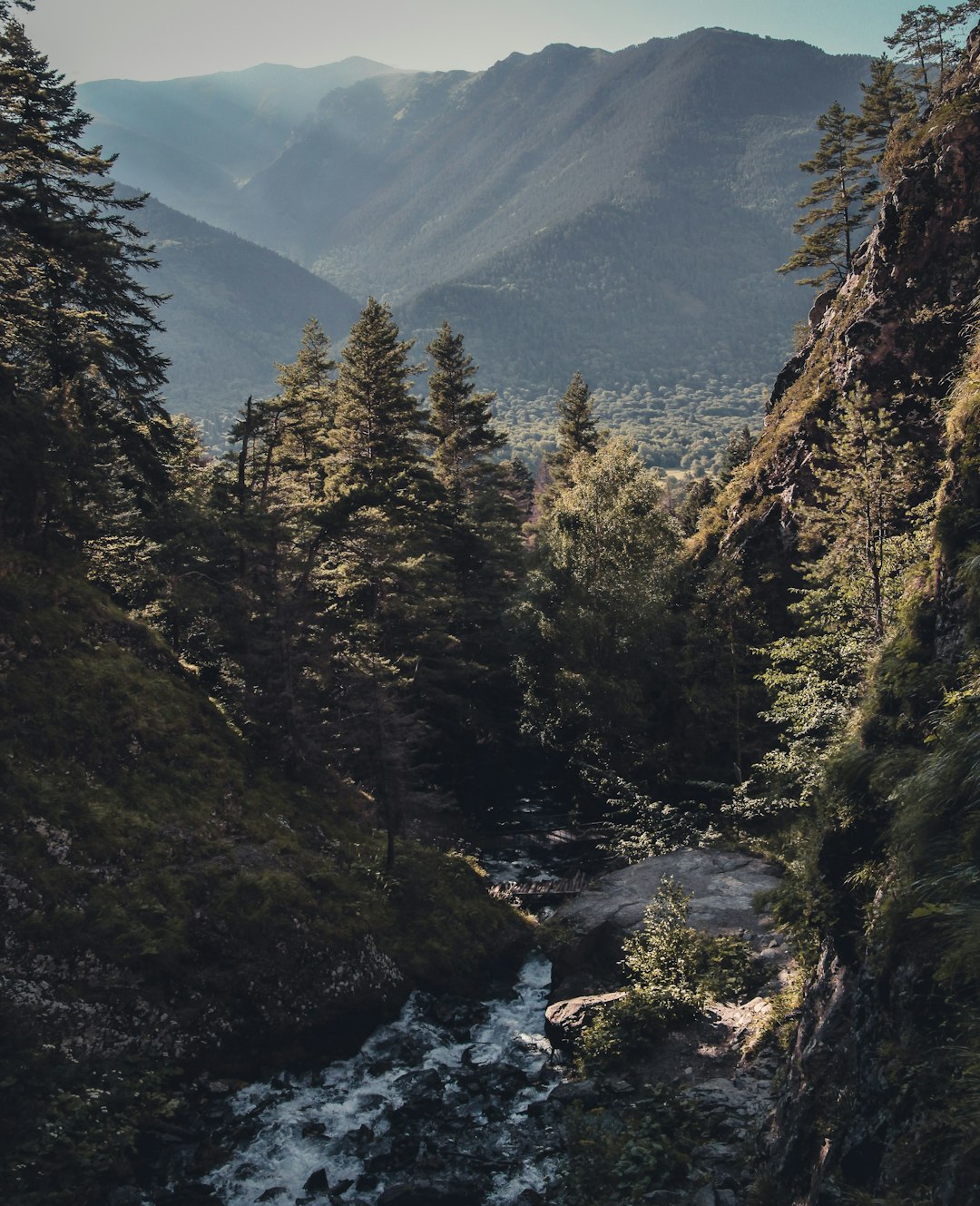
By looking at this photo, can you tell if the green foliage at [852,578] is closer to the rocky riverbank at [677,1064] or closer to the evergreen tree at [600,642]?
the rocky riverbank at [677,1064]

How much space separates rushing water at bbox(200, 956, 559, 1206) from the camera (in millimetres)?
15125

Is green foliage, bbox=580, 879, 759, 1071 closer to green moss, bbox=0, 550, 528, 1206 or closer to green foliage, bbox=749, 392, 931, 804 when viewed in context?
green foliage, bbox=749, 392, 931, 804

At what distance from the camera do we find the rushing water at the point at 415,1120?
15.1m

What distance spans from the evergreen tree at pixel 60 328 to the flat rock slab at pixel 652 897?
18.6 metres

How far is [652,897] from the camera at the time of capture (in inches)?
931

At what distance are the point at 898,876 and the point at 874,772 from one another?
1.48 m

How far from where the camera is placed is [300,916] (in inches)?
811

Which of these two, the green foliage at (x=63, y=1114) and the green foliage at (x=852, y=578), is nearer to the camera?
the green foliage at (x=63, y=1114)

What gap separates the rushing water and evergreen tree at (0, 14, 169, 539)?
16.5m

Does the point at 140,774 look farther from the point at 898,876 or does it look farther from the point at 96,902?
the point at 898,876

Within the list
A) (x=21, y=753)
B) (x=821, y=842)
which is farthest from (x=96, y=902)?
(x=821, y=842)

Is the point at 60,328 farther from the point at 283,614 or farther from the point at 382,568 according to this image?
A: the point at 382,568

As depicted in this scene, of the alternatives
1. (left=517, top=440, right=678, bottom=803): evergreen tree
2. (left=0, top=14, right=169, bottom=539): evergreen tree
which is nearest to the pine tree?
(left=517, top=440, right=678, bottom=803): evergreen tree

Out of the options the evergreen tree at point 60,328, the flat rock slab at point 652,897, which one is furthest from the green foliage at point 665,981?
the evergreen tree at point 60,328
